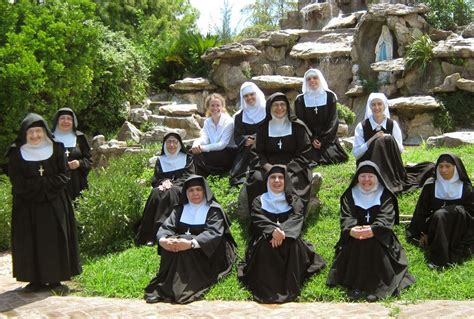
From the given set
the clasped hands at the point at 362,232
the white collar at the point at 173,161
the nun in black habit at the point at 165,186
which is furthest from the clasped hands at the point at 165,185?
the clasped hands at the point at 362,232

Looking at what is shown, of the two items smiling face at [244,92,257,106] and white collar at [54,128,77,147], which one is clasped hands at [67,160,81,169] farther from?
smiling face at [244,92,257,106]

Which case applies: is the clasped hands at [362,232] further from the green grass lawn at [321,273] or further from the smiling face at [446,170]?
the smiling face at [446,170]

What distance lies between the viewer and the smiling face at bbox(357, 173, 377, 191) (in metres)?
7.03

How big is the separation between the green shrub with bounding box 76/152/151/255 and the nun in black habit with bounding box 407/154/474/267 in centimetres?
399

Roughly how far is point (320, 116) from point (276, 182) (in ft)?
10.7

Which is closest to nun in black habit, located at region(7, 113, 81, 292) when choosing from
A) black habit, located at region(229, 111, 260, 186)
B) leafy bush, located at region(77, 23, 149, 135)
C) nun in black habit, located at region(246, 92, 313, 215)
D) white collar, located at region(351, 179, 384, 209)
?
nun in black habit, located at region(246, 92, 313, 215)

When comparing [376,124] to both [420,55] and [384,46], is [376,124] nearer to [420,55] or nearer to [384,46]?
[420,55]

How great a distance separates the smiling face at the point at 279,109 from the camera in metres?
8.62

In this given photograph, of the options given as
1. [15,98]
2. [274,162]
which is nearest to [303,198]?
[274,162]

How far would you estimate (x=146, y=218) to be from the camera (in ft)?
28.6

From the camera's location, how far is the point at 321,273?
713 cm

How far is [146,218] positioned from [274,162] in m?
1.97

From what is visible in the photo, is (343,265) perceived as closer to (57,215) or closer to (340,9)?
(57,215)

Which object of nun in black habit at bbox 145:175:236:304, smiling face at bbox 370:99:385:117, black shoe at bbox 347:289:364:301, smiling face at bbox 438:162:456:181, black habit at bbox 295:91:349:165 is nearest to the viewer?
black shoe at bbox 347:289:364:301
